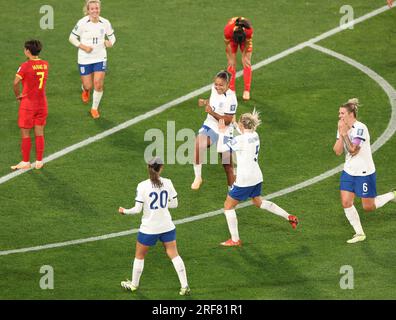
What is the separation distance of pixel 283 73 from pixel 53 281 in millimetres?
9507

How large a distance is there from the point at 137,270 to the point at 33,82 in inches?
207

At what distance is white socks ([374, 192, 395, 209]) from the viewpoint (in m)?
19.0

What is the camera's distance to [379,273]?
686 inches

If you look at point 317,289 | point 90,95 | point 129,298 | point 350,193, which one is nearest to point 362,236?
point 350,193

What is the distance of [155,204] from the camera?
16.4 m

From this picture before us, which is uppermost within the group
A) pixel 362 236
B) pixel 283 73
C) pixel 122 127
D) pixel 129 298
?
pixel 283 73

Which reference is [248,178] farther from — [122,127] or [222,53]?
[222,53]

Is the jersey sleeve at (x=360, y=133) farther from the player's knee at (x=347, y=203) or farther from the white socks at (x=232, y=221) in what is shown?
the white socks at (x=232, y=221)

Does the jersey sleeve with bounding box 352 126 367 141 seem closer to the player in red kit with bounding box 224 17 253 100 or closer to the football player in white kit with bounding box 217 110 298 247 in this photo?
the football player in white kit with bounding box 217 110 298 247

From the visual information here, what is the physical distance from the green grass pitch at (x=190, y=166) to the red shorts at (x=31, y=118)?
89 centimetres

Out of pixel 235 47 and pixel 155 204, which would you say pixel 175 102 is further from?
pixel 155 204

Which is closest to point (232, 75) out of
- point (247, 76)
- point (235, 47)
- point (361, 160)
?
point (247, 76)

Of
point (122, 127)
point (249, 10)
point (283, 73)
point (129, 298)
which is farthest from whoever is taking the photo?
point (249, 10)

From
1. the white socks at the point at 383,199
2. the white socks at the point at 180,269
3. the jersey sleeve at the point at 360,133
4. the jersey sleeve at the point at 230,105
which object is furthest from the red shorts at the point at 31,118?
the white socks at the point at 383,199
